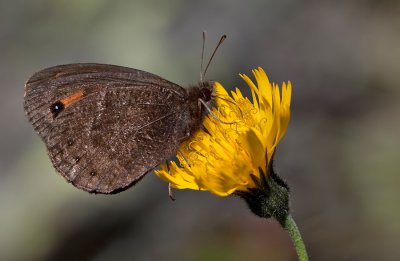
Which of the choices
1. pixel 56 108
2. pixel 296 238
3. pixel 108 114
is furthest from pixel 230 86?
pixel 296 238

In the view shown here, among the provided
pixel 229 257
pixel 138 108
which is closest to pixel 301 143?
pixel 229 257

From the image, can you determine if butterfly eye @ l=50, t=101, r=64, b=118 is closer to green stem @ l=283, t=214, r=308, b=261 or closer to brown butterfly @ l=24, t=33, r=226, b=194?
brown butterfly @ l=24, t=33, r=226, b=194

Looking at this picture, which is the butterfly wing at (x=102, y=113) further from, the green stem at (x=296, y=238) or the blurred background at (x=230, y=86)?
the blurred background at (x=230, y=86)

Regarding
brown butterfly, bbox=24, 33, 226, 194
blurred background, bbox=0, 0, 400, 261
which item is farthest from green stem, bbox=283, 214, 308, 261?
blurred background, bbox=0, 0, 400, 261

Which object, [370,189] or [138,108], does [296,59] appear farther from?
[138,108]

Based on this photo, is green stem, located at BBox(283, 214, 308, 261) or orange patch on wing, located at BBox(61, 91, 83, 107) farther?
orange patch on wing, located at BBox(61, 91, 83, 107)


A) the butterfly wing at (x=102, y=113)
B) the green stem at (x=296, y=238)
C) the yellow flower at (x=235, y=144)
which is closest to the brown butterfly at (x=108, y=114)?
the butterfly wing at (x=102, y=113)
